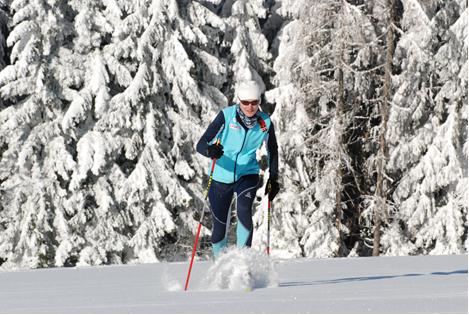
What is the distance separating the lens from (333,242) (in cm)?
2347

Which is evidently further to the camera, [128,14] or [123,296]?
[128,14]

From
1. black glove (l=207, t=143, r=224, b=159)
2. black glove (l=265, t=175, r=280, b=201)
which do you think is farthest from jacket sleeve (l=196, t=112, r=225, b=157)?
black glove (l=265, t=175, r=280, b=201)

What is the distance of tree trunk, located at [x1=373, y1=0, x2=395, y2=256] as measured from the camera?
2356 cm

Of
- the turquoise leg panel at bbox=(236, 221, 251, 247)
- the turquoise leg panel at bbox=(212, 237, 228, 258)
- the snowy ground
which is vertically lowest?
the snowy ground

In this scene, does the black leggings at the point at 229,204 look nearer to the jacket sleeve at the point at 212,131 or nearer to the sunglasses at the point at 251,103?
the jacket sleeve at the point at 212,131

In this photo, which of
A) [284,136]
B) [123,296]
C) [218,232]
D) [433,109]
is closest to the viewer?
[123,296]

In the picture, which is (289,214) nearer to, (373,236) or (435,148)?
(373,236)

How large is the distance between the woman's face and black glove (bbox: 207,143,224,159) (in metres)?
0.38

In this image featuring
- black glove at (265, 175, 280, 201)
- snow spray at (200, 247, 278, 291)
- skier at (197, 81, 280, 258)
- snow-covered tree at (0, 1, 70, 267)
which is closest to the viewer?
snow spray at (200, 247, 278, 291)

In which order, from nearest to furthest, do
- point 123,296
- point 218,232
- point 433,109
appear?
point 123,296, point 218,232, point 433,109

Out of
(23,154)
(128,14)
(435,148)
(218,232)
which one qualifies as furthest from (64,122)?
(218,232)

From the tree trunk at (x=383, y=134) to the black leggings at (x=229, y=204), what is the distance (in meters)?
16.3

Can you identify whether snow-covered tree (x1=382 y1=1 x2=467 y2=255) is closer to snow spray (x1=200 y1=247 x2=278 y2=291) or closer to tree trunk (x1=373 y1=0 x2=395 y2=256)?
tree trunk (x1=373 y1=0 x2=395 y2=256)

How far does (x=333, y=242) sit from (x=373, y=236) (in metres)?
2.47
